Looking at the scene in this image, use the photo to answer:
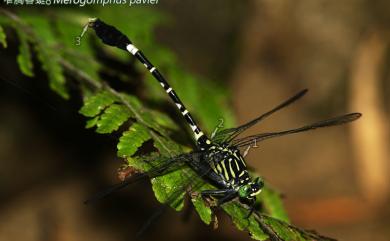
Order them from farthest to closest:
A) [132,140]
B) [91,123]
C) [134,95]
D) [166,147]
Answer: [134,95] < [166,147] < [91,123] < [132,140]

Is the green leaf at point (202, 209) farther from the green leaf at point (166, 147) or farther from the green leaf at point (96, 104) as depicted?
the green leaf at point (96, 104)

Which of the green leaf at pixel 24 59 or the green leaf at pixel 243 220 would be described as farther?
the green leaf at pixel 24 59

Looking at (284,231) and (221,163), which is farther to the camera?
(221,163)

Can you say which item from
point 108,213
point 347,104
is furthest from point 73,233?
point 347,104

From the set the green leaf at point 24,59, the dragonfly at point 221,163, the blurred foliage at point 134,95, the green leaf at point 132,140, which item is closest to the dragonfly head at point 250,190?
the dragonfly at point 221,163

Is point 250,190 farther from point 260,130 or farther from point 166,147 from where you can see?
point 260,130

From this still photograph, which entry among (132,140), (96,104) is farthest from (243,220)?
(96,104)

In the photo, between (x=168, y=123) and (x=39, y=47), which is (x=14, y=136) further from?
(x=168, y=123)
